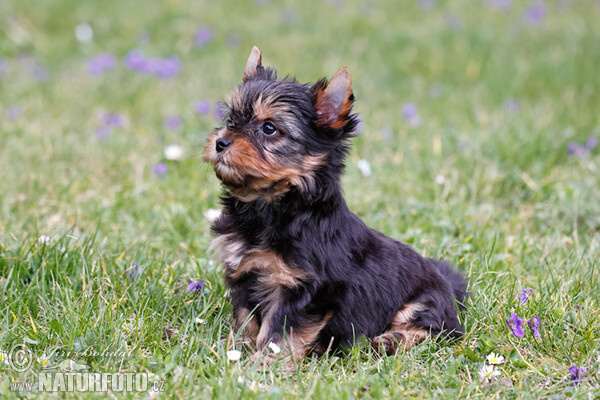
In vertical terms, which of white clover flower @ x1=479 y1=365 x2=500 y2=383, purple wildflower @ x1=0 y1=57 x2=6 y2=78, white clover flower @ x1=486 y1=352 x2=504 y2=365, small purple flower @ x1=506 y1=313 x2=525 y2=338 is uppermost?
purple wildflower @ x1=0 y1=57 x2=6 y2=78

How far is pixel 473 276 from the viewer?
4289mm

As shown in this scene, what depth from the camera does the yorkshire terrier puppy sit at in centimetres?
329

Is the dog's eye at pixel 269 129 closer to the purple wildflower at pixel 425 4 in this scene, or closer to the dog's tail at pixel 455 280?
the dog's tail at pixel 455 280

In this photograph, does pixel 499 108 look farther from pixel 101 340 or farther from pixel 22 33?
pixel 22 33

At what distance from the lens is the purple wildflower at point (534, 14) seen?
1101 centimetres

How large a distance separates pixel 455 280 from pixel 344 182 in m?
2.08

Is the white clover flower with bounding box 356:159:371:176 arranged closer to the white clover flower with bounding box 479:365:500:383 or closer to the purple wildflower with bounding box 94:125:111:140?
the purple wildflower with bounding box 94:125:111:140

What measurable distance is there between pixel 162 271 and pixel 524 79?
6515 millimetres

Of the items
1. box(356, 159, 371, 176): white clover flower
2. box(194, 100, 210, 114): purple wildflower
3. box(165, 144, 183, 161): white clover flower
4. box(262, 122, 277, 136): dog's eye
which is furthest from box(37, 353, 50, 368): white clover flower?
box(194, 100, 210, 114): purple wildflower

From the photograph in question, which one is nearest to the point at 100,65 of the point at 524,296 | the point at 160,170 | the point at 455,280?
the point at 160,170

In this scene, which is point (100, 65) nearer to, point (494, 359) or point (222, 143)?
point (222, 143)

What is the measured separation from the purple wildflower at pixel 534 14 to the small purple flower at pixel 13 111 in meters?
8.15

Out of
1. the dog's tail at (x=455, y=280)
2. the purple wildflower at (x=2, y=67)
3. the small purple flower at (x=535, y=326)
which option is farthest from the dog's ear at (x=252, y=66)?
the purple wildflower at (x=2, y=67)

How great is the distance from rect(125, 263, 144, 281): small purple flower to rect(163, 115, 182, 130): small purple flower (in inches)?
129
